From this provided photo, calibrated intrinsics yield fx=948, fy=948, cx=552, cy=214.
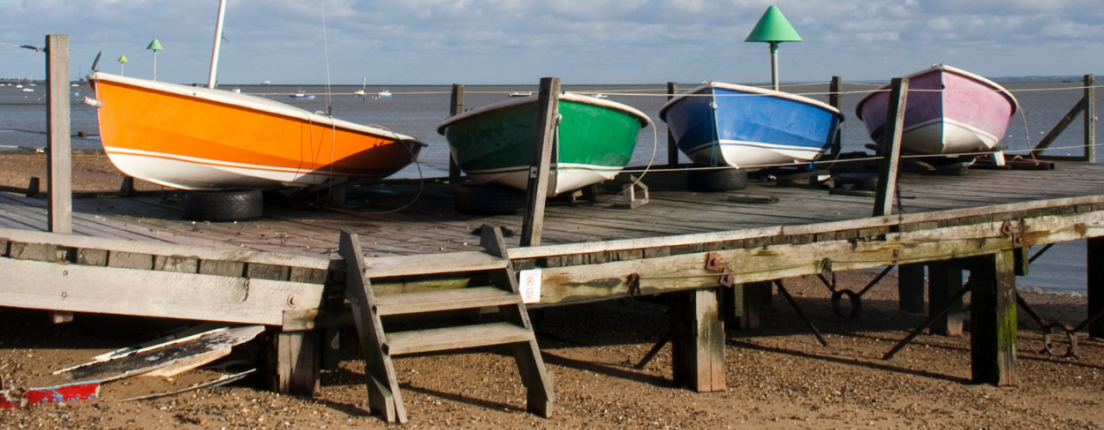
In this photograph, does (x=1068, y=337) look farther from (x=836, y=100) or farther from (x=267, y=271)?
(x=267, y=271)

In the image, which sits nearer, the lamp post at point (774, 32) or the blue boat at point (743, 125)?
the blue boat at point (743, 125)

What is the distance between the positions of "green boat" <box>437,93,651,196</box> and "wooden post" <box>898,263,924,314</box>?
13.6 feet

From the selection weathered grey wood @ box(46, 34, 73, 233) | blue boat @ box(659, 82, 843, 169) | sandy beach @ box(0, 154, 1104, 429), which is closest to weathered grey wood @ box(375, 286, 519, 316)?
sandy beach @ box(0, 154, 1104, 429)

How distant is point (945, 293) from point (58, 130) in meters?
7.71

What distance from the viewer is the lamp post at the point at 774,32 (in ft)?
36.1

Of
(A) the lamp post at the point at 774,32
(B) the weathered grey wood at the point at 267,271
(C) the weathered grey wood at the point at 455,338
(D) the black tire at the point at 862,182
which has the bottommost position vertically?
(C) the weathered grey wood at the point at 455,338

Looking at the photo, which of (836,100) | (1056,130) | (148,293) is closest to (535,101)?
(148,293)

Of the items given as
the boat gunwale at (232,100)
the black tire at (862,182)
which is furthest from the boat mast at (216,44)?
the black tire at (862,182)

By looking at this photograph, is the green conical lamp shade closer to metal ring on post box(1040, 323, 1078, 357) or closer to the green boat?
the green boat

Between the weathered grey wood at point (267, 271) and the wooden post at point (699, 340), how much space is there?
273 cm

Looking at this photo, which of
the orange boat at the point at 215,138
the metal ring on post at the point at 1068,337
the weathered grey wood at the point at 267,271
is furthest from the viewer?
the metal ring on post at the point at 1068,337

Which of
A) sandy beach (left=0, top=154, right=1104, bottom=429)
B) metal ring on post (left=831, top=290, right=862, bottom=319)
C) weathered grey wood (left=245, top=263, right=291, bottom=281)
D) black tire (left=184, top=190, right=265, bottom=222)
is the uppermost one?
black tire (left=184, top=190, right=265, bottom=222)

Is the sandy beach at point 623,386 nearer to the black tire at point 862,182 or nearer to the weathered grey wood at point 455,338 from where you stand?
the weathered grey wood at point 455,338

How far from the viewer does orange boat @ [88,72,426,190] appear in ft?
23.4
